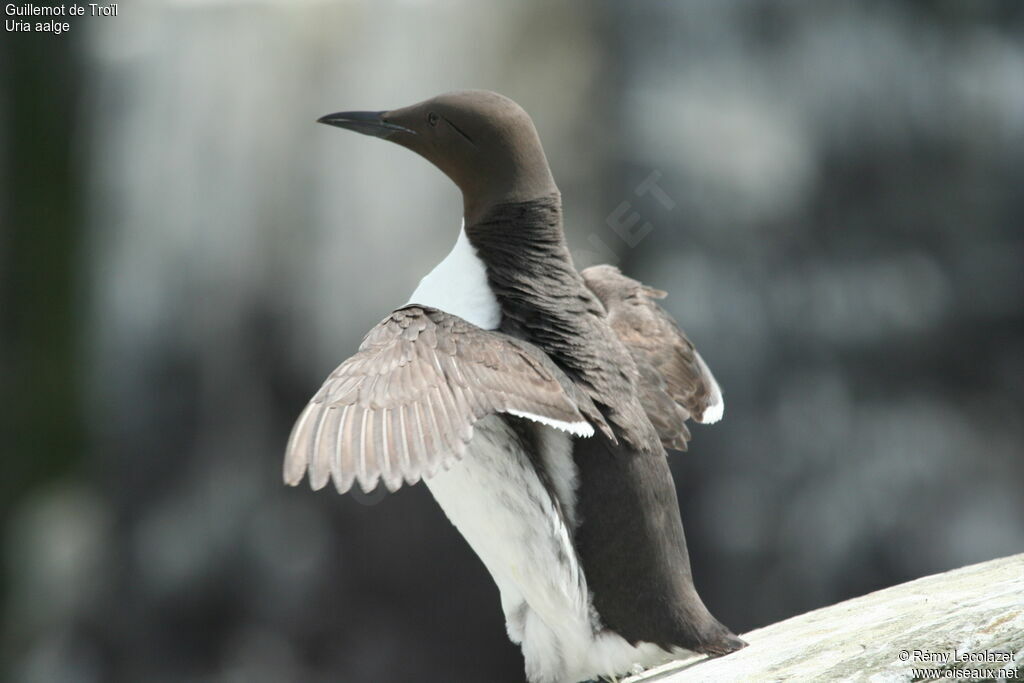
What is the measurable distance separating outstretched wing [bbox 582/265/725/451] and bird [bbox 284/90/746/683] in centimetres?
21

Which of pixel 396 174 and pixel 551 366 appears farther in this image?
pixel 396 174

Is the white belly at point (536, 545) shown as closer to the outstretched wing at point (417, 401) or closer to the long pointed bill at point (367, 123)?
the outstretched wing at point (417, 401)

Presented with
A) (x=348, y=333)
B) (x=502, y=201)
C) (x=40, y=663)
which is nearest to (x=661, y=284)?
(x=348, y=333)

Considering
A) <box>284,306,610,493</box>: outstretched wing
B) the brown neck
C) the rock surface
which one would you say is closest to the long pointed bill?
the brown neck

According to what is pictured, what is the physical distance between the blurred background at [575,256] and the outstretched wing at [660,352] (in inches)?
91.9

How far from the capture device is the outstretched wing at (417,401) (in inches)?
Result: 96.3

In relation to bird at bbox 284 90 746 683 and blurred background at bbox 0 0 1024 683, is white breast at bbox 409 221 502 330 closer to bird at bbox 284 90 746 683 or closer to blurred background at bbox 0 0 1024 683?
bird at bbox 284 90 746 683

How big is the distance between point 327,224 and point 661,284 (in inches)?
69.4

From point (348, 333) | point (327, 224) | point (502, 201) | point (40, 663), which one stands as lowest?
point (40, 663)

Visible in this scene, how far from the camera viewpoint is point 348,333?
6.33 m

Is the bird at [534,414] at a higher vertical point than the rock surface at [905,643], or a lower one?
higher

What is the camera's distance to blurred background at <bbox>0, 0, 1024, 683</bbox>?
20.5 ft

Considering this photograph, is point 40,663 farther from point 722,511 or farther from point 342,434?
point 342,434

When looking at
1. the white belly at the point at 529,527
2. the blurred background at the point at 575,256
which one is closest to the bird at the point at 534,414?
the white belly at the point at 529,527
